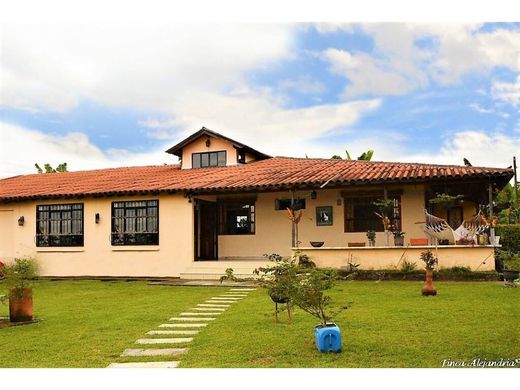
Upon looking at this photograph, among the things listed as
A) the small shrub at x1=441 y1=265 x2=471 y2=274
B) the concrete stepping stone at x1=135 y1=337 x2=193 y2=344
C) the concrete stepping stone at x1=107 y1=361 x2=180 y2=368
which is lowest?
the concrete stepping stone at x1=107 y1=361 x2=180 y2=368

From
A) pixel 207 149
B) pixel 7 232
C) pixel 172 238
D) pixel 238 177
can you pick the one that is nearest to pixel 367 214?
pixel 238 177

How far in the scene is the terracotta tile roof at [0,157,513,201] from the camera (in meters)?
15.7

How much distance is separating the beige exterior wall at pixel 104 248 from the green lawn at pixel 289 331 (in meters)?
5.13

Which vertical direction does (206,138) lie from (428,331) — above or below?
above

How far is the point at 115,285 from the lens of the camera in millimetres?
16422

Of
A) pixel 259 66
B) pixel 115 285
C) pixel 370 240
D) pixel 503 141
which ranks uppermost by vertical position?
pixel 259 66

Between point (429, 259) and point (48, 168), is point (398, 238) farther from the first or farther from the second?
point (48, 168)

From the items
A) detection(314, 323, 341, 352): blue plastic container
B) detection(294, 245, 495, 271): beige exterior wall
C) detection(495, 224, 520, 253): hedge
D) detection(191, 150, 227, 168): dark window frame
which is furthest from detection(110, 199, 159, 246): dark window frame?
detection(495, 224, 520, 253): hedge

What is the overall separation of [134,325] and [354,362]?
13.7ft

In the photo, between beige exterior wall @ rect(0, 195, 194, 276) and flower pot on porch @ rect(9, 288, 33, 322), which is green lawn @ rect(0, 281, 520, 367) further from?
beige exterior wall @ rect(0, 195, 194, 276)

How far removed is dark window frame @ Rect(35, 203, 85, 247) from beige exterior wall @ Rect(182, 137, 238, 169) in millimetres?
4781

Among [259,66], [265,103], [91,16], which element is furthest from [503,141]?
[91,16]

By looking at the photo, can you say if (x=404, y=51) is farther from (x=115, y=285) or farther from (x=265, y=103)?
(x=115, y=285)
